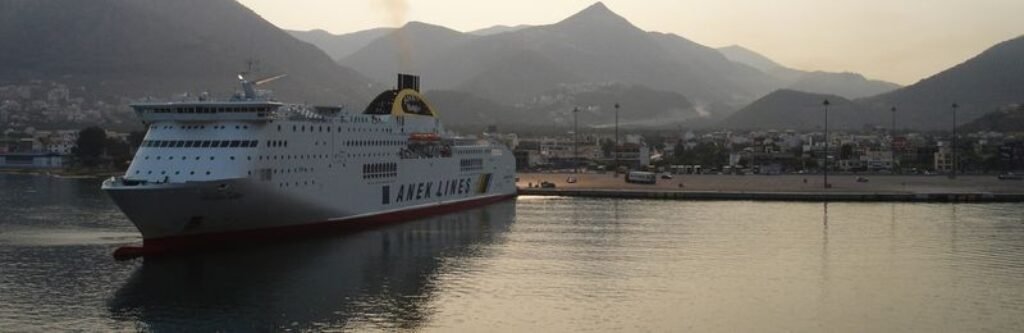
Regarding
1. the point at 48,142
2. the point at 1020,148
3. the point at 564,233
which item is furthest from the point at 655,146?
the point at 564,233

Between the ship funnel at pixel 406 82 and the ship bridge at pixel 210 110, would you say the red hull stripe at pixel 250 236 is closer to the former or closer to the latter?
the ship bridge at pixel 210 110

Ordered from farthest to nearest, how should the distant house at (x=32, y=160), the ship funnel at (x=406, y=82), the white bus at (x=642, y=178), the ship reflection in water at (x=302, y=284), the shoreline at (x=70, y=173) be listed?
the distant house at (x=32, y=160) → the shoreline at (x=70, y=173) → the white bus at (x=642, y=178) → the ship funnel at (x=406, y=82) → the ship reflection in water at (x=302, y=284)

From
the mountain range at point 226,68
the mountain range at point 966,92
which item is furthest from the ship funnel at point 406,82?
the mountain range at point 966,92

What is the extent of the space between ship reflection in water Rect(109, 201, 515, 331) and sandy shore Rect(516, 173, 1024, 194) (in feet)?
85.7

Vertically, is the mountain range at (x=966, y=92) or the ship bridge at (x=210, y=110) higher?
the mountain range at (x=966, y=92)

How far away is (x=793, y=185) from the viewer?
189 feet

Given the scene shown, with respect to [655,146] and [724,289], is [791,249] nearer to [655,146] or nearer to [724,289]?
[724,289]

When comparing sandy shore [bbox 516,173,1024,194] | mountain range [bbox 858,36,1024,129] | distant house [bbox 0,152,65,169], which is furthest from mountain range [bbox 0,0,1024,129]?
sandy shore [bbox 516,173,1024,194]

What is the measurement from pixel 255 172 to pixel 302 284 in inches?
230

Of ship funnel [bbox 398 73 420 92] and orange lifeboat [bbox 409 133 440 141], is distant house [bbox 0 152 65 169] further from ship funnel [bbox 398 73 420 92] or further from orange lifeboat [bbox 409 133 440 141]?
orange lifeboat [bbox 409 133 440 141]

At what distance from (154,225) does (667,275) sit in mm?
13313

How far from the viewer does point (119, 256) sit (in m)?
25.1

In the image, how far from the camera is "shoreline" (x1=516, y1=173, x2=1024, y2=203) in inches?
1918

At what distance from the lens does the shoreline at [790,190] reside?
48719 millimetres
